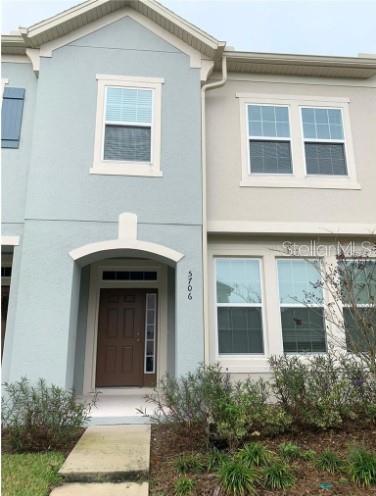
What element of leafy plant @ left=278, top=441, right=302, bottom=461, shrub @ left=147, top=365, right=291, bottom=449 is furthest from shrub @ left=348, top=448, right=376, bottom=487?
shrub @ left=147, top=365, right=291, bottom=449

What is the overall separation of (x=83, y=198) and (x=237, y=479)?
5247 mm

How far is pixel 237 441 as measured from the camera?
4941 millimetres

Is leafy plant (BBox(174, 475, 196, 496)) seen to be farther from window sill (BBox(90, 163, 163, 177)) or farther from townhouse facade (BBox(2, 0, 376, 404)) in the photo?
window sill (BBox(90, 163, 163, 177))

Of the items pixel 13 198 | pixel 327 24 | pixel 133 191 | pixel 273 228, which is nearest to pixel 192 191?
pixel 133 191

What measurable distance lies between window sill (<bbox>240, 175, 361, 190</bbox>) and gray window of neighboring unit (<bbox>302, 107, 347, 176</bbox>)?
0.69ft

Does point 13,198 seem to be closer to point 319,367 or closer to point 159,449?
point 159,449

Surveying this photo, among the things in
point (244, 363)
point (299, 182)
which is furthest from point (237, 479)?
point (299, 182)

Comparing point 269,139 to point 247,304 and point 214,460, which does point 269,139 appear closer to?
point 247,304

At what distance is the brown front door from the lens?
8.26 m

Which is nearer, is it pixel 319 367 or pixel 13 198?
pixel 319 367

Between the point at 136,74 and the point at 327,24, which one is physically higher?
the point at 327,24

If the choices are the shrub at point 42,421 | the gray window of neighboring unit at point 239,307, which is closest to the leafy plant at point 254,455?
the shrub at point 42,421

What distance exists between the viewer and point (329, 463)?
441 centimetres

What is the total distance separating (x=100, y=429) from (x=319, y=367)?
145 inches
